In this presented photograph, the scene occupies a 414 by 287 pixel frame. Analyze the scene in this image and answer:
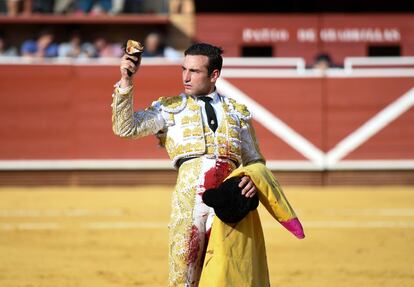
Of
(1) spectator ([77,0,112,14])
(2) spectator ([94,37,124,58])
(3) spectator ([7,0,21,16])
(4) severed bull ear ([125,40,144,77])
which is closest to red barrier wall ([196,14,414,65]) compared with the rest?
(1) spectator ([77,0,112,14])

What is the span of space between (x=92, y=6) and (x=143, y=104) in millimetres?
4978

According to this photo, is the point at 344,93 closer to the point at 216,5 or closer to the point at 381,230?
the point at 381,230

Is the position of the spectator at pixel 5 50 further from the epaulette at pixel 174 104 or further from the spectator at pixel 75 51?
the epaulette at pixel 174 104

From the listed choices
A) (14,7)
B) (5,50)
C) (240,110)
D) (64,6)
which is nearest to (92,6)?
(64,6)

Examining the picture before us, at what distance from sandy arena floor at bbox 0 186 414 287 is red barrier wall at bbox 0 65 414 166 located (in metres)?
0.47

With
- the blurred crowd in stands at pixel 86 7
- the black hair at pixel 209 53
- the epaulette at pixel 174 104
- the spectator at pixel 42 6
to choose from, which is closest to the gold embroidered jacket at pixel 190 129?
the epaulette at pixel 174 104

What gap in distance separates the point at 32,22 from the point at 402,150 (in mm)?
6764

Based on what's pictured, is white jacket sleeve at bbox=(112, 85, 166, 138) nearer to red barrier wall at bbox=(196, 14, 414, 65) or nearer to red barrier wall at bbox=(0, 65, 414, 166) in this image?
red barrier wall at bbox=(0, 65, 414, 166)

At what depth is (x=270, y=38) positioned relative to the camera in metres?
16.1

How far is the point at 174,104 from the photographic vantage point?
13.8 feet

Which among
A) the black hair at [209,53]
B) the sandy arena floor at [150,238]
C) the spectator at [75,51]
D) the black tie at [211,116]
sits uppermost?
the black hair at [209,53]

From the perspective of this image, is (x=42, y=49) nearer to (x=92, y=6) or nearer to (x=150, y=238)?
(x=92, y=6)

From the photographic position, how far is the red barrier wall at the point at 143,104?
11672mm

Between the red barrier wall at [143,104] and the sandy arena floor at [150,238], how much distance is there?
18.6 inches
